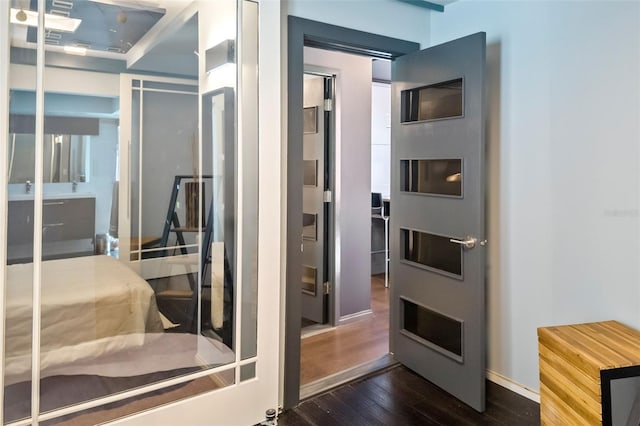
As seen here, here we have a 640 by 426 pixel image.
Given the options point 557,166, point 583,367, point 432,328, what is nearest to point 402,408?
point 432,328

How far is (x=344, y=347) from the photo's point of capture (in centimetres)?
346

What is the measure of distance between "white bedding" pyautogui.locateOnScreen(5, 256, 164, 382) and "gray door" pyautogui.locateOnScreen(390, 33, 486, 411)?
1.67m

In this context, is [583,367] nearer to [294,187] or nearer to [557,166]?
[557,166]

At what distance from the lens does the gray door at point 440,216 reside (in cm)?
251

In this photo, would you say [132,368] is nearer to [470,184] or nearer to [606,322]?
[470,184]

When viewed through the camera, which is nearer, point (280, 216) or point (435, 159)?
point (280, 216)

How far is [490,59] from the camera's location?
108 inches

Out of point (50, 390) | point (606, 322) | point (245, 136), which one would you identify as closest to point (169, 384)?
point (50, 390)

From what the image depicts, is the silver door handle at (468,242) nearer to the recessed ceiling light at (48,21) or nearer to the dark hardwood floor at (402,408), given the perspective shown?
the dark hardwood floor at (402,408)

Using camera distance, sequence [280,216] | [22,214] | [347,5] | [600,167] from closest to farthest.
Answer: [22,214]
[600,167]
[280,216]
[347,5]

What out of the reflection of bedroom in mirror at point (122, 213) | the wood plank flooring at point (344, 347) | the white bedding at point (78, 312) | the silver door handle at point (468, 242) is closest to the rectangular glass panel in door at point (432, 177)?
the silver door handle at point (468, 242)

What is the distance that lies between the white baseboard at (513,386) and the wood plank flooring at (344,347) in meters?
0.79

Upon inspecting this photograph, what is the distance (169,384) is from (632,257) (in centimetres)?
228

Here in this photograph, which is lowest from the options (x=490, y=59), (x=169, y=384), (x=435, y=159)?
(x=169, y=384)
